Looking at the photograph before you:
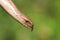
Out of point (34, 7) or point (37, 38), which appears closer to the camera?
point (37, 38)

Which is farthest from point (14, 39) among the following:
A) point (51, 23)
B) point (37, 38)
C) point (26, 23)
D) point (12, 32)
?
point (26, 23)

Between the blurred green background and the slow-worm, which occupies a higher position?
the blurred green background

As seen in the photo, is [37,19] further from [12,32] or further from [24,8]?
[12,32]

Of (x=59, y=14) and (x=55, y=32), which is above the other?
(x=59, y=14)

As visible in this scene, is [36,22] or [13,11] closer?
[13,11]

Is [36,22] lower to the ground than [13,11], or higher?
higher

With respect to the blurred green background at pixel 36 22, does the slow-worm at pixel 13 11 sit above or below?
below

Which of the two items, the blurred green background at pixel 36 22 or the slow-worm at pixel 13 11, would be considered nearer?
the slow-worm at pixel 13 11

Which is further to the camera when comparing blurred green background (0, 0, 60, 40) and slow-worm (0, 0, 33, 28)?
blurred green background (0, 0, 60, 40)
